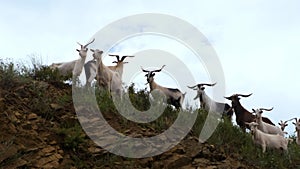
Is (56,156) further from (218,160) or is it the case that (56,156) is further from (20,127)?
(218,160)

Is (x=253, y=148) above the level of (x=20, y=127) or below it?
below

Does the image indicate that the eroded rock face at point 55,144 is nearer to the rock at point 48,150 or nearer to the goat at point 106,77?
the rock at point 48,150

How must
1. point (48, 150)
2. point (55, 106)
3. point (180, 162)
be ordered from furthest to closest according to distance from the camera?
1. point (55, 106)
2. point (180, 162)
3. point (48, 150)

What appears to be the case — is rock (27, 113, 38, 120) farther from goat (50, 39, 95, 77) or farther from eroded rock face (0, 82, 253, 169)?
→ goat (50, 39, 95, 77)

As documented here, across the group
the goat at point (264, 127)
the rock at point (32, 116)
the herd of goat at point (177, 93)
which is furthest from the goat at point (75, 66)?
the goat at point (264, 127)

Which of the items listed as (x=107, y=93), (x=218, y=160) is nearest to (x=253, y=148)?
(x=218, y=160)

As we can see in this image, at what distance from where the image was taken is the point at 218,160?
37.8ft

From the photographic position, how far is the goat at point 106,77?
1489cm

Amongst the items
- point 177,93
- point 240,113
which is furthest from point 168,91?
point 240,113

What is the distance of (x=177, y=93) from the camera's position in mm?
17453

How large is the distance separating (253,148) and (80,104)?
A: 4.83 m

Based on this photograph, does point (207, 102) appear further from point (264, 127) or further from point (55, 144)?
point (55, 144)

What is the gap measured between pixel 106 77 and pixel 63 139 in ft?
15.6

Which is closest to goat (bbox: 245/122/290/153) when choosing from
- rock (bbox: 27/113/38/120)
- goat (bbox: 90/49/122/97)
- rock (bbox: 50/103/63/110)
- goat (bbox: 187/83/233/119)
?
goat (bbox: 187/83/233/119)
